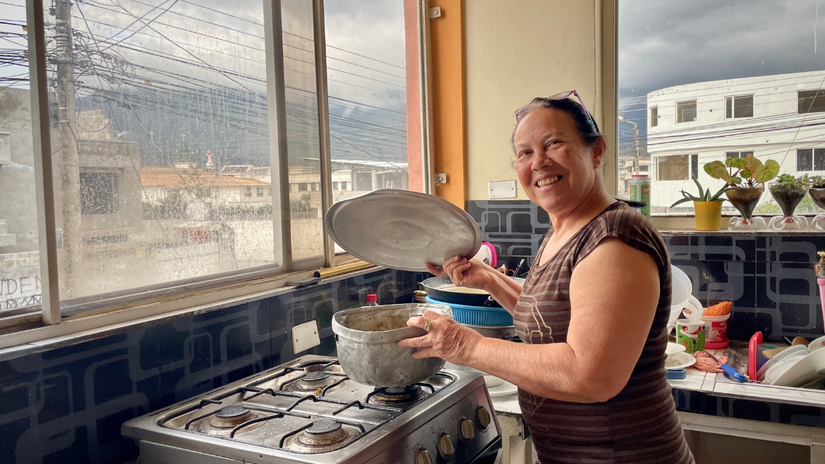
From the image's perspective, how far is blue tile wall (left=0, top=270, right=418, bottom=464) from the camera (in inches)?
43.8

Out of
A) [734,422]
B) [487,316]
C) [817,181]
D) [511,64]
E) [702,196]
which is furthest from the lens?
[511,64]

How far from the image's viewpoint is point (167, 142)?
1.54 meters

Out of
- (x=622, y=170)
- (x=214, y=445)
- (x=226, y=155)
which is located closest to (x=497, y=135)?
(x=622, y=170)

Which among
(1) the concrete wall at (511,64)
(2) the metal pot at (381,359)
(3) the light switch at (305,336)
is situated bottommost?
(3) the light switch at (305,336)

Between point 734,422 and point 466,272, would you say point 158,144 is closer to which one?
point 466,272

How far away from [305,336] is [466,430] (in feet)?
2.29

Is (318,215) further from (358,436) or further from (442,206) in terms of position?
(358,436)

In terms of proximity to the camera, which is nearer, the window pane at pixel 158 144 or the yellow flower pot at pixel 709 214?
the window pane at pixel 158 144

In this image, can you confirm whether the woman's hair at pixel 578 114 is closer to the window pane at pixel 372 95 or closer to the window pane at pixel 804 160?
the window pane at pixel 372 95

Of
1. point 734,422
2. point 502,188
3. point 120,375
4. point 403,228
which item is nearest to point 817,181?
point 734,422

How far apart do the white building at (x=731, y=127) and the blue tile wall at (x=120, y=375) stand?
5.83 feet

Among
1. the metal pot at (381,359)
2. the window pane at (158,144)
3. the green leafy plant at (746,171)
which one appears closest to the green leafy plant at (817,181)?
the green leafy plant at (746,171)

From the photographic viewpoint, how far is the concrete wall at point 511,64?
2.57 metres

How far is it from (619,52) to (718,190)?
76 centimetres
